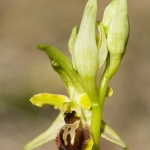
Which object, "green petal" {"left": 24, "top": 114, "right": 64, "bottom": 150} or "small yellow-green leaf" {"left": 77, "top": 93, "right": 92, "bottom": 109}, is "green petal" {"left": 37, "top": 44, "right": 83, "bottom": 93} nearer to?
"small yellow-green leaf" {"left": 77, "top": 93, "right": 92, "bottom": 109}

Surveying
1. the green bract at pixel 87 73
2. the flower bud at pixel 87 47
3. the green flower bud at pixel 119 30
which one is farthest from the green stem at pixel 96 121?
the green flower bud at pixel 119 30

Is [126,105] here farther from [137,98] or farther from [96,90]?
[96,90]

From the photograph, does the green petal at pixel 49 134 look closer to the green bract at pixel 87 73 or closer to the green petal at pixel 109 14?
the green bract at pixel 87 73

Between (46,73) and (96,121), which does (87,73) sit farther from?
(46,73)

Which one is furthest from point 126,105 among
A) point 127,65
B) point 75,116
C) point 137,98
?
point 75,116

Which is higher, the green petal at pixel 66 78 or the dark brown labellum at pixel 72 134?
the green petal at pixel 66 78

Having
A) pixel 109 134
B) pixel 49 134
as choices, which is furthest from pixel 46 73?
pixel 109 134
